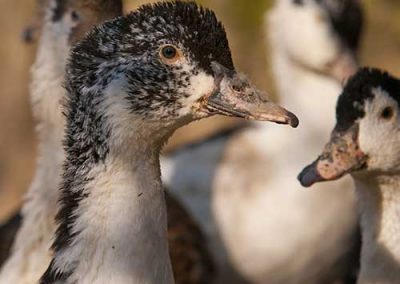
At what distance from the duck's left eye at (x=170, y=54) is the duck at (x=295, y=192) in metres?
3.50

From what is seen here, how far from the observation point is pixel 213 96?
12.9 feet

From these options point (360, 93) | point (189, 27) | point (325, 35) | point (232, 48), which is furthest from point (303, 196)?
point (232, 48)

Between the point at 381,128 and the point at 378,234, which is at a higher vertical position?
the point at 381,128

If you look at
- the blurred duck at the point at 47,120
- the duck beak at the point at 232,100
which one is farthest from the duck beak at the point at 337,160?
the blurred duck at the point at 47,120

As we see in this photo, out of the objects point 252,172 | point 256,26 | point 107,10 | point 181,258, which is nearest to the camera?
point 107,10

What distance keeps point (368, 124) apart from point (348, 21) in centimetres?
259

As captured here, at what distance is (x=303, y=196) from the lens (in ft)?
24.0

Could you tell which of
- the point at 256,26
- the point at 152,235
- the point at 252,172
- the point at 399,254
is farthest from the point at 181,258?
the point at 256,26

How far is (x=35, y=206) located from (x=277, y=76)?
3171mm

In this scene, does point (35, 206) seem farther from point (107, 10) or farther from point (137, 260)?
point (137, 260)

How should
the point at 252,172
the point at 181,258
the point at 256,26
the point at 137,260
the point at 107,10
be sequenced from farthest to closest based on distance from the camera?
the point at 256,26 < the point at 252,172 < the point at 181,258 < the point at 107,10 < the point at 137,260

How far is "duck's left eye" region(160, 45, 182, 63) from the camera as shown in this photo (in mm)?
3883

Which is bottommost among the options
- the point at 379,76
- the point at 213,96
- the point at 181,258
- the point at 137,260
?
the point at 181,258

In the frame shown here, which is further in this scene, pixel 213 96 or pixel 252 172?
pixel 252 172
